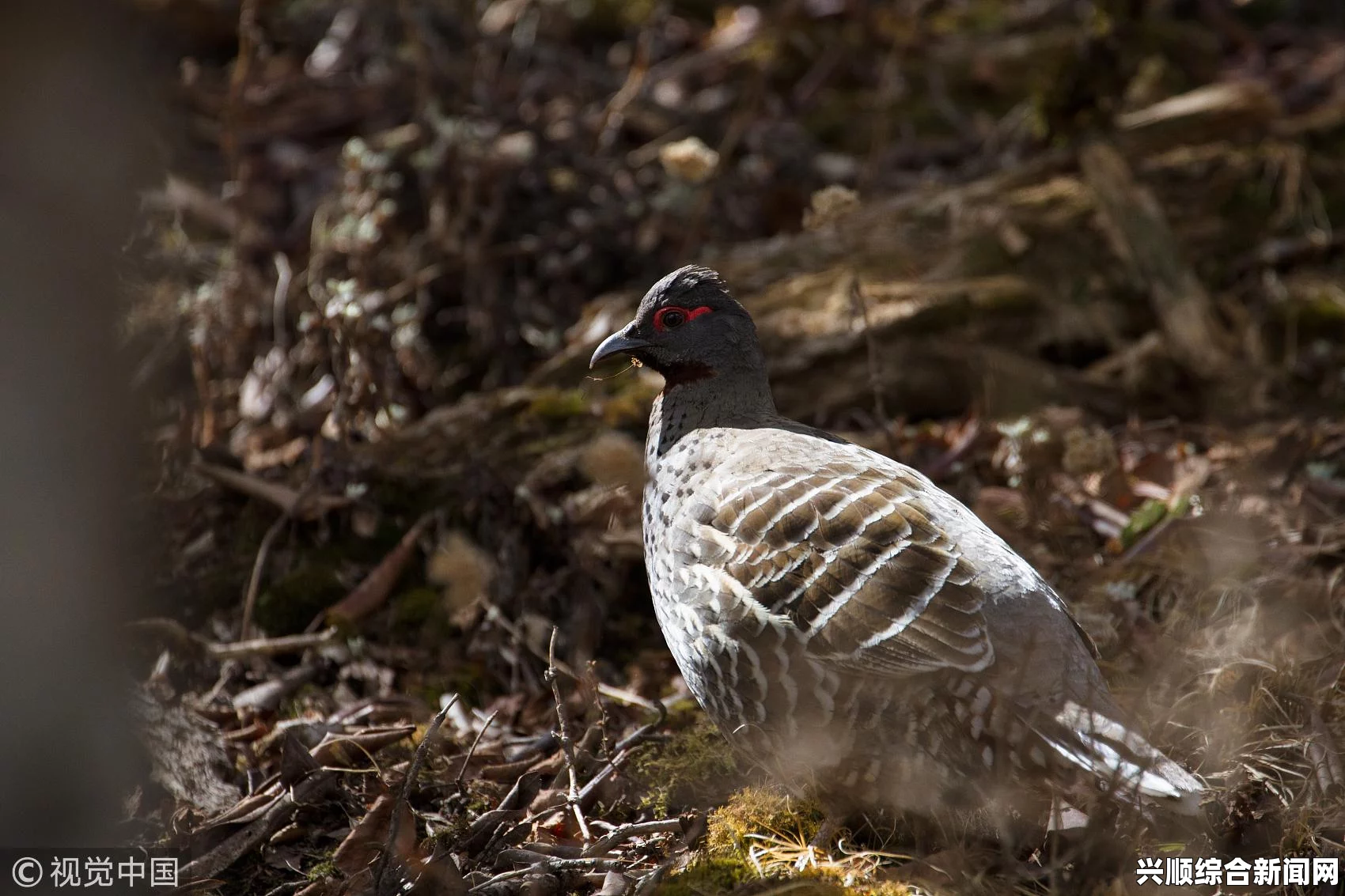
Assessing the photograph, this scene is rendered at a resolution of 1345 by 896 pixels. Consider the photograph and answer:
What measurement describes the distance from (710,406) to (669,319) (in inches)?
12.9

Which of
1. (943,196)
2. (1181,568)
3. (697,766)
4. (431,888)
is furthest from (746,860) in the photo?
(943,196)

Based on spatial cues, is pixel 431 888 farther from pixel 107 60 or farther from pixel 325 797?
pixel 107 60

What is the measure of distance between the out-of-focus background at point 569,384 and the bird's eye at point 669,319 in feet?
2.40

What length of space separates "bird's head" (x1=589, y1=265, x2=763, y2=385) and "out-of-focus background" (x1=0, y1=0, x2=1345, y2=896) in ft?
2.18

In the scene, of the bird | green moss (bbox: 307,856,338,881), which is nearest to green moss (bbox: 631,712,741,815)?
the bird

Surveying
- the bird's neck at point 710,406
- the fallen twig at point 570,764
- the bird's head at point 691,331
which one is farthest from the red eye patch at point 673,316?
the fallen twig at point 570,764

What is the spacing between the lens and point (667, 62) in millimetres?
7414

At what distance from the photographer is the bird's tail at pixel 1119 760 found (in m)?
2.68

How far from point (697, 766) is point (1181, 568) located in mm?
1873

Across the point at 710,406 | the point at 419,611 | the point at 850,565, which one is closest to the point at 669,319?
the point at 710,406

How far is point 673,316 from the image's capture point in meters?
3.87

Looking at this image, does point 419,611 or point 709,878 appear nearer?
point 709,878

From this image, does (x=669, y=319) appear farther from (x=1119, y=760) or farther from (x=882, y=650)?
(x=1119, y=760)

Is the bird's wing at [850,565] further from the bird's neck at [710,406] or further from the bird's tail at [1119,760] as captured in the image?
the bird's neck at [710,406]
